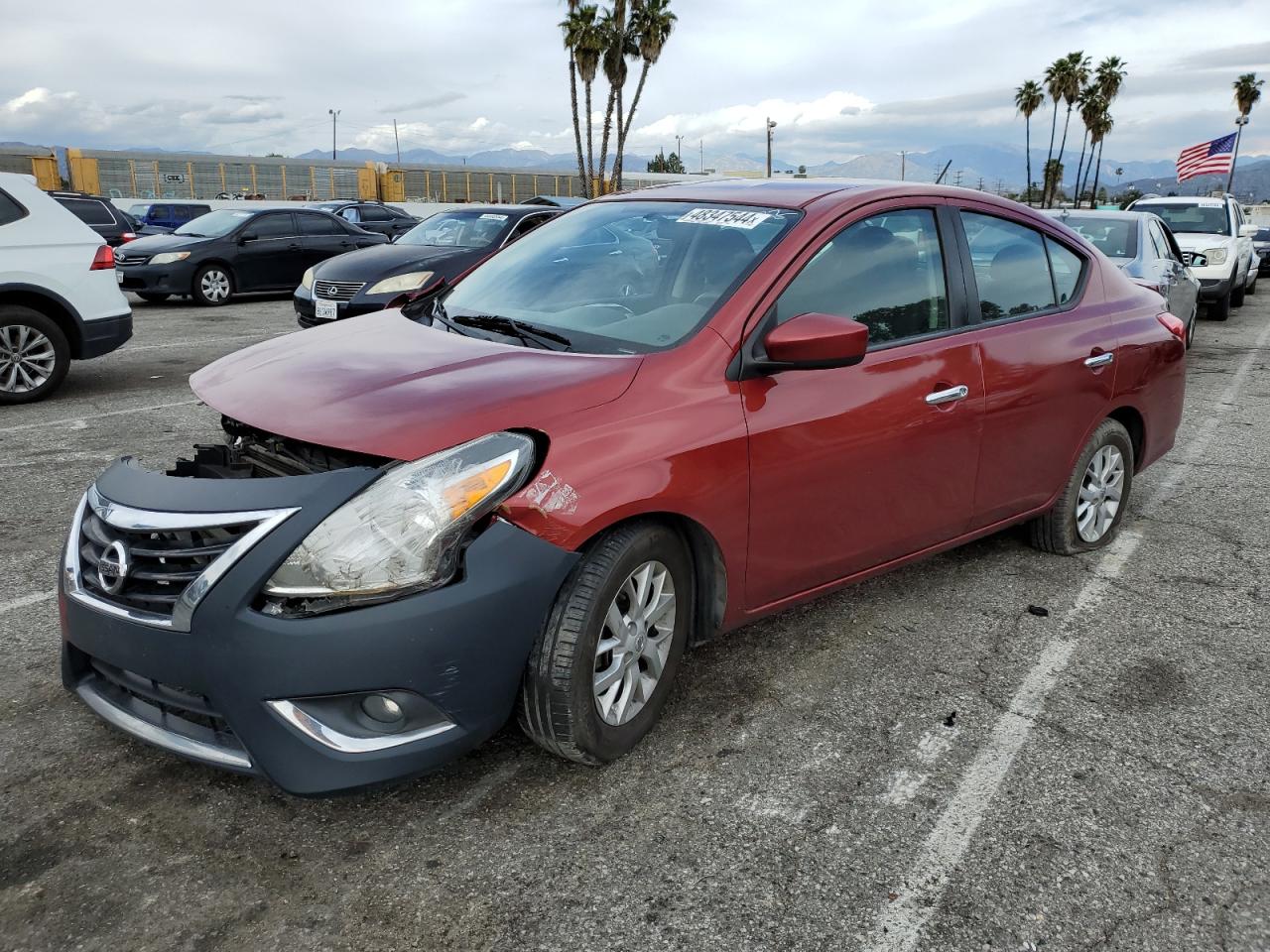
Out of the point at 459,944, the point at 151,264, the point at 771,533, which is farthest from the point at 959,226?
the point at 151,264

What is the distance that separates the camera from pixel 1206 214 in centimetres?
1544

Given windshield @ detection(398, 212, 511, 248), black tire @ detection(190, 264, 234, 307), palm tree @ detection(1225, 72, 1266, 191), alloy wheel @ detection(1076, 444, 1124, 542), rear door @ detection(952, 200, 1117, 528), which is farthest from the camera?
palm tree @ detection(1225, 72, 1266, 191)

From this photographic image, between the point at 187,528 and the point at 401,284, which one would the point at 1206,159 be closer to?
the point at 401,284

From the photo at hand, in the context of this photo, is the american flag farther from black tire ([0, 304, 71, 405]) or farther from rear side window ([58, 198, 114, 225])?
black tire ([0, 304, 71, 405])

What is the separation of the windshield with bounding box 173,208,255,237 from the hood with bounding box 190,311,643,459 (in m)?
13.3

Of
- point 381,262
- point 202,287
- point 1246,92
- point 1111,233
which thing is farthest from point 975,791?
point 1246,92

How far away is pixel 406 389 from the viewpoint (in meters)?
2.70

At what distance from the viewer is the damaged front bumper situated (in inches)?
91.1

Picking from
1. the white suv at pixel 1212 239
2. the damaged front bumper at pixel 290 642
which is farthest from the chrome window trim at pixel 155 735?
the white suv at pixel 1212 239

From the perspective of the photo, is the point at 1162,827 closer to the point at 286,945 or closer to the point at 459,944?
the point at 459,944

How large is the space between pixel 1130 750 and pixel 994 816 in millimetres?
→ 618

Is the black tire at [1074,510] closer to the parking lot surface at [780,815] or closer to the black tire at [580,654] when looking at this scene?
the parking lot surface at [780,815]

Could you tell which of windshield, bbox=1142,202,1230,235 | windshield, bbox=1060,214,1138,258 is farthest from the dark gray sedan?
windshield, bbox=1142,202,1230,235

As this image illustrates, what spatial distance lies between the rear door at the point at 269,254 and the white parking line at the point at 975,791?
13.7m
